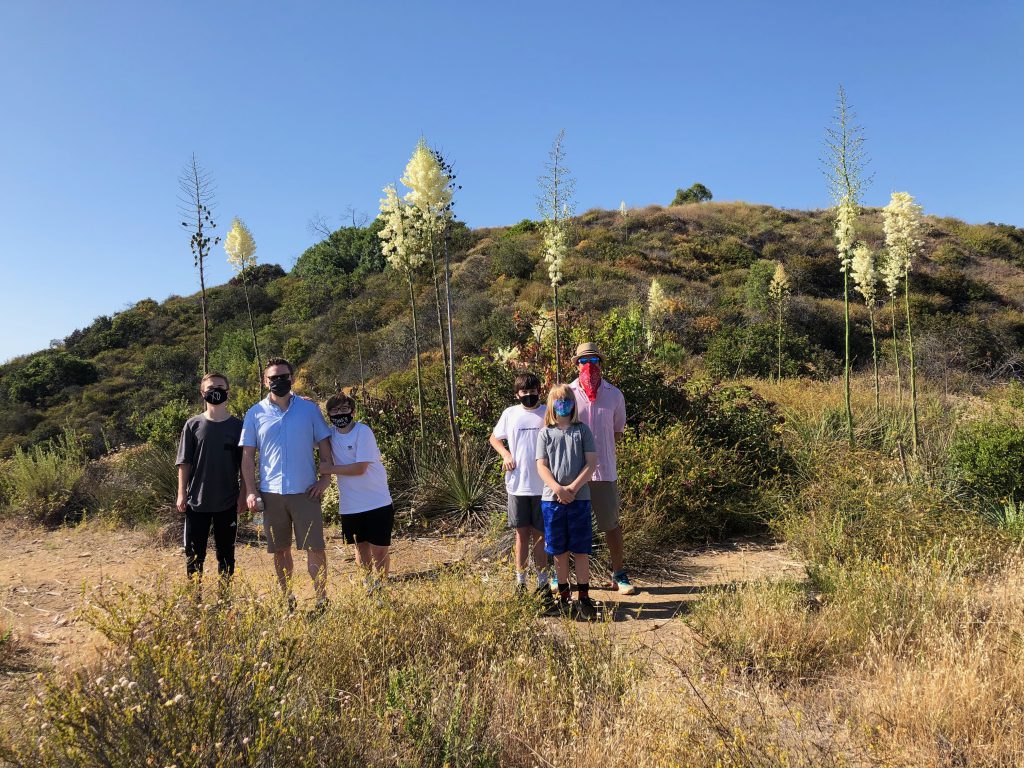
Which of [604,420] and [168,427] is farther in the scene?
[168,427]

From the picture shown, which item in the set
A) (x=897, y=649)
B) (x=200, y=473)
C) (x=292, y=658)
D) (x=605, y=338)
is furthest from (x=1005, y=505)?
(x=200, y=473)

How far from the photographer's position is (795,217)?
39219mm

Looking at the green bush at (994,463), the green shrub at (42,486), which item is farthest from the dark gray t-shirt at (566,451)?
the green shrub at (42,486)

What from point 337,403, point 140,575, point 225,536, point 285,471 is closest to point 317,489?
point 285,471

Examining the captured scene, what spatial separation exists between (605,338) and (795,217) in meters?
36.8

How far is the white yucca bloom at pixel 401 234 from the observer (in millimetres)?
7164

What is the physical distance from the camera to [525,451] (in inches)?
172

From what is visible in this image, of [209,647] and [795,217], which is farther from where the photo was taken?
[795,217]

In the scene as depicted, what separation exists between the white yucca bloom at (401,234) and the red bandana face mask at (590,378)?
3356mm

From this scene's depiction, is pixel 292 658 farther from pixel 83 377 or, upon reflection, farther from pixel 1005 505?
pixel 83 377

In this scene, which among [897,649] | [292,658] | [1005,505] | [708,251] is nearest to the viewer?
[292,658]

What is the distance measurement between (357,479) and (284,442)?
1.73ft

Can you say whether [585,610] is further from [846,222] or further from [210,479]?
[846,222]

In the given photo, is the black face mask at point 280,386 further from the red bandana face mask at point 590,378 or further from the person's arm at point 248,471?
the red bandana face mask at point 590,378
